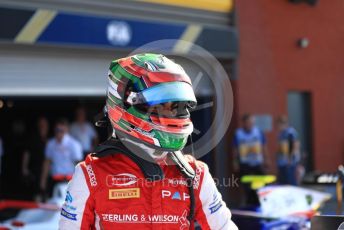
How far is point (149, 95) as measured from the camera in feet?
7.14

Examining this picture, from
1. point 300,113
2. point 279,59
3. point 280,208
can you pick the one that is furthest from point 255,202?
point 300,113

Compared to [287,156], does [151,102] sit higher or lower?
higher

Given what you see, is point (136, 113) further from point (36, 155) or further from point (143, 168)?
point (36, 155)

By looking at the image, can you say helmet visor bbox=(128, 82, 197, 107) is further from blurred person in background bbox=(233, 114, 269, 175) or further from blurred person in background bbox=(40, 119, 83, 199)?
blurred person in background bbox=(233, 114, 269, 175)

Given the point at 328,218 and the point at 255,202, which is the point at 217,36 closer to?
the point at 255,202

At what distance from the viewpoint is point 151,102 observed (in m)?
2.18

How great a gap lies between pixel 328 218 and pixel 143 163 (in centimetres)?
90

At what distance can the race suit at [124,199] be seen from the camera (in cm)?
217

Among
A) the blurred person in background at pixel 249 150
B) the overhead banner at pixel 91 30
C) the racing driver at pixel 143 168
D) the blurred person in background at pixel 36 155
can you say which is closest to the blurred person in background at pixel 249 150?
the blurred person in background at pixel 249 150

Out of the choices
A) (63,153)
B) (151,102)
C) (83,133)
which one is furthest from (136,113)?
(83,133)

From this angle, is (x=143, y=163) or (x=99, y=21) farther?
(x=99, y=21)

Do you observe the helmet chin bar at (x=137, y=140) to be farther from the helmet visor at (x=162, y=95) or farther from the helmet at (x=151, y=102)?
the helmet visor at (x=162, y=95)

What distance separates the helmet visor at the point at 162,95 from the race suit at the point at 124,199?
0.80ft

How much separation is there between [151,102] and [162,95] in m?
0.05
